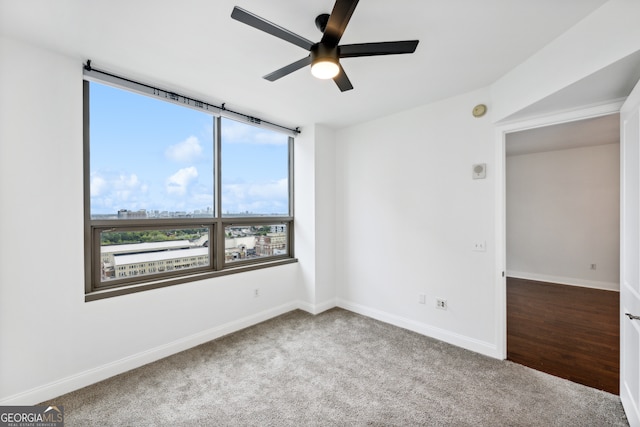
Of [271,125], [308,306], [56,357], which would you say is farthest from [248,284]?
[271,125]

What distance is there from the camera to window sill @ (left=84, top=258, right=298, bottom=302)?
2.35 meters

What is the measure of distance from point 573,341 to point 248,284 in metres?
3.61

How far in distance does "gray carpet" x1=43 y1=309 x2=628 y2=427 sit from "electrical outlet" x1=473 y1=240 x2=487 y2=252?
1015 millimetres

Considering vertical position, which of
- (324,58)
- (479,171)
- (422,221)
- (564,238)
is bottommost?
(564,238)

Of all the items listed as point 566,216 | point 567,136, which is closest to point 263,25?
point 567,136

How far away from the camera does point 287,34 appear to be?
5.18 ft

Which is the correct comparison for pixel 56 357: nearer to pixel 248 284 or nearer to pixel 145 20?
pixel 248 284

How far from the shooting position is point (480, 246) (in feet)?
9.15

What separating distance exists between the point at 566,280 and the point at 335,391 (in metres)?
5.39

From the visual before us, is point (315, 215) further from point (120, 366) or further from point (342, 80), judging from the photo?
point (120, 366)

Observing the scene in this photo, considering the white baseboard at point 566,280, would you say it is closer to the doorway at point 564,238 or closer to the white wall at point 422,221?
the doorway at point 564,238

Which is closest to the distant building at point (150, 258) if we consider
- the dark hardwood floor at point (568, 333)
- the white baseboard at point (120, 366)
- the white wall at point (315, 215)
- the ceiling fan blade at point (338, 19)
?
the white baseboard at point (120, 366)

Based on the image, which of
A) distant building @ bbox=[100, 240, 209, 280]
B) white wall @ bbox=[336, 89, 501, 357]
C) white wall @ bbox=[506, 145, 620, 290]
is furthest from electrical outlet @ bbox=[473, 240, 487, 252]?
white wall @ bbox=[506, 145, 620, 290]

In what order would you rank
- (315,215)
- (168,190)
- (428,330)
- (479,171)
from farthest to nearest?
1. (315,215)
2. (428,330)
3. (168,190)
4. (479,171)
